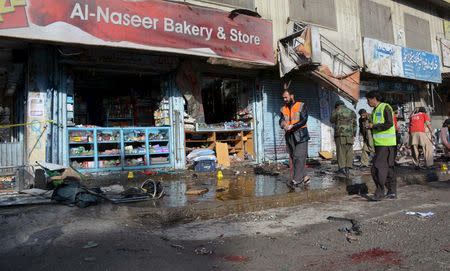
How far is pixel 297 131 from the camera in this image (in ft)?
23.7

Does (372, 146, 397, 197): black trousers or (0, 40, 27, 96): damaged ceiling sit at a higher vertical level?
(0, 40, 27, 96): damaged ceiling

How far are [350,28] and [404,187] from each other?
786cm

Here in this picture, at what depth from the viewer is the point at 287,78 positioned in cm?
1286

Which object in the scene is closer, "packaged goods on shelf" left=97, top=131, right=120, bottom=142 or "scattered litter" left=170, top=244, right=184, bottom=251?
"scattered litter" left=170, top=244, right=184, bottom=251

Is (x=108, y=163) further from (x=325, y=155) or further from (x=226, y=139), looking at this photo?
(x=325, y=155)

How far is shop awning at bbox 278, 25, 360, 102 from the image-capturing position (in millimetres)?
11234

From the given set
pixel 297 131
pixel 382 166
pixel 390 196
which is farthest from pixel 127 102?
pixel 390 196

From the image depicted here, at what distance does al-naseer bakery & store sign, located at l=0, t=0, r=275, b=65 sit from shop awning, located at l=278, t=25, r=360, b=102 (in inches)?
27.3

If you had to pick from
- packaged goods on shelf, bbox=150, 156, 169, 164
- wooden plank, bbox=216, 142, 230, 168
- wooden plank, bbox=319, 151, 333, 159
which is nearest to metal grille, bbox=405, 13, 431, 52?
wooden plank, bbox=319, 151, 333, 159

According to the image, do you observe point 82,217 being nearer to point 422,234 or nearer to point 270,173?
point 422,234

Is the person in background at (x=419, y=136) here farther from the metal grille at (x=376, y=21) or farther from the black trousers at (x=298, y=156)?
the black trousers at (x=298, y=156)

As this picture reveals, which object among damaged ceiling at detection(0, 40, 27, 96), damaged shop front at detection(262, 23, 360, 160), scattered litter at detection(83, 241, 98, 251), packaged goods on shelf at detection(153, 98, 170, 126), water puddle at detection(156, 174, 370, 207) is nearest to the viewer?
scattered litter at detection(83, 241, 98, 251)

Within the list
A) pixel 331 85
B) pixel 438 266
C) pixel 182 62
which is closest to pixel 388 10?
pixel 331 85

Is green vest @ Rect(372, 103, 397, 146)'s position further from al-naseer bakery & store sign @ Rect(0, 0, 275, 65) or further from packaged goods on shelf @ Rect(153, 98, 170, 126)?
packaged goods on shelf @ Rect(153, 98, 170, 126)
